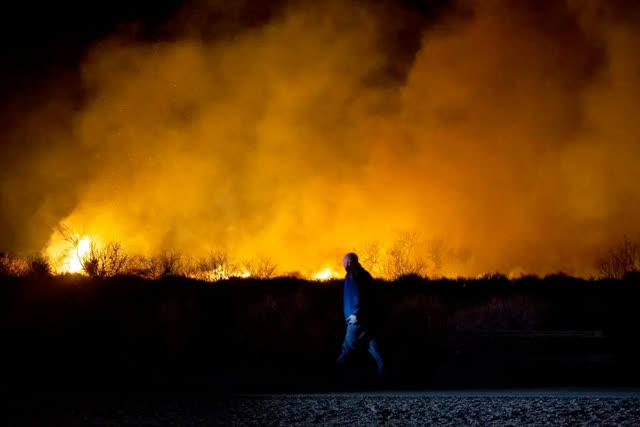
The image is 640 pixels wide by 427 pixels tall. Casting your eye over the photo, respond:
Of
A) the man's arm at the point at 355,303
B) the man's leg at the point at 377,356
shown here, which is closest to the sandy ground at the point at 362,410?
the man's leg at the point at 377,356

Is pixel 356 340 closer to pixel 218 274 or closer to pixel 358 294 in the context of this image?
pixel 358 294

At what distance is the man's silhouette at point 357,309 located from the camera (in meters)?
12.9

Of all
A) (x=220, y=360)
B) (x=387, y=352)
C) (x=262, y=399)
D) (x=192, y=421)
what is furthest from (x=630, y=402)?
(x=220, y=360)

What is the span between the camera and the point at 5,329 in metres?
18.2

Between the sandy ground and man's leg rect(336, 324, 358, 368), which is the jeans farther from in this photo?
the sandy ground

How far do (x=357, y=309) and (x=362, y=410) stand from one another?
330 cm

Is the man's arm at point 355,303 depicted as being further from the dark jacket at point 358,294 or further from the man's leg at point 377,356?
the man's leg at point 377,356

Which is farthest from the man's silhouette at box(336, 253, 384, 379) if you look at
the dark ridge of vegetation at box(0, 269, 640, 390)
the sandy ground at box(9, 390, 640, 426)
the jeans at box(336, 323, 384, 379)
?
the sandy ground at box(9, 390, 640, 426)

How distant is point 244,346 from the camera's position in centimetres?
1833

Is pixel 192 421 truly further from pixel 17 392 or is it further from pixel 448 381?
pixel 448 381

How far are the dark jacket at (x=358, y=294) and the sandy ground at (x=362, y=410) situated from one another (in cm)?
196

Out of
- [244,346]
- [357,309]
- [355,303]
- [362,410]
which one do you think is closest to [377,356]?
[357,309]

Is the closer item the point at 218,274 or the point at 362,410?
the point at 362,410

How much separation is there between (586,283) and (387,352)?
51181 millimetres
